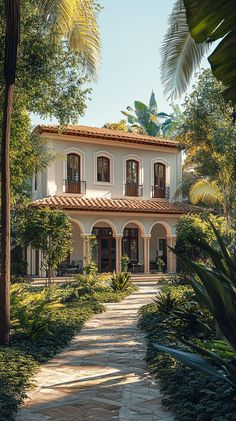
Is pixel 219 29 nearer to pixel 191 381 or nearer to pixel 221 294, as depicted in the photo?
pixel 221 294

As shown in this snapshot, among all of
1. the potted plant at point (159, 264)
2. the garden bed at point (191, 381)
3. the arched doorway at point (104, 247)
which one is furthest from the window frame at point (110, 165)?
the garden bed at point (191, 381)

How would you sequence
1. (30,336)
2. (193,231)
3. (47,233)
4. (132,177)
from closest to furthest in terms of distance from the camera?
(30,336) < (47,233) < (193,231) < (132,177)

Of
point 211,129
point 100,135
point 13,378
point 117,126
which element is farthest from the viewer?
point 117,126

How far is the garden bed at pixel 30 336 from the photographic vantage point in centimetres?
508

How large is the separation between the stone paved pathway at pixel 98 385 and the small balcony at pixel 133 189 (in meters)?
17.9

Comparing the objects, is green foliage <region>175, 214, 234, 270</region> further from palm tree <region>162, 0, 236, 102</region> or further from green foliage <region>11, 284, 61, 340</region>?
palm tree <region>162, 0, 236, 102</region>

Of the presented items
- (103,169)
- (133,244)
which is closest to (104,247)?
(133,244)

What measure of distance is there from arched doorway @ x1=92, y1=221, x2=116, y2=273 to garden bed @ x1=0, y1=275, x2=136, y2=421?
1252 cm

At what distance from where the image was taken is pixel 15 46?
7.36m

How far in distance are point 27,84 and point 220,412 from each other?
8.15 metres

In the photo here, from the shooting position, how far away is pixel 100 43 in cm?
1067

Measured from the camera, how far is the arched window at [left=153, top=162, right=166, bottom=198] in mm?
27578

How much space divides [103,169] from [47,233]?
32.9 ft

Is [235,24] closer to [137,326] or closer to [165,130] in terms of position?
[137,326]
